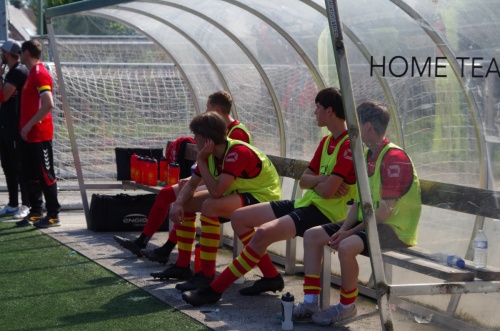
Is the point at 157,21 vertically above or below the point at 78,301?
above

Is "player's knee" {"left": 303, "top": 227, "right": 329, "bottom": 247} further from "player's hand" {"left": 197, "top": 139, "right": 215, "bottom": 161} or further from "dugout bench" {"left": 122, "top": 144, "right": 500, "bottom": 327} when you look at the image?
"player's hand" {"left": 197, "top": 139, "right": 215, "bottom": 161}

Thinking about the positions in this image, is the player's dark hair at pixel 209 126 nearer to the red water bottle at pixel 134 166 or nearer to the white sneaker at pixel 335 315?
the white sneaker at pixel 335 315

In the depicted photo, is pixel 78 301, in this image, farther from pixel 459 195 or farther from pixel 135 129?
pixel 135 129

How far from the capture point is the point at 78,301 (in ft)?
19.6

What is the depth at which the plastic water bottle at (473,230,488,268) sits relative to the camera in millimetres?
4508

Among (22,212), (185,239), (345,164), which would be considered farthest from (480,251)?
(22,212)

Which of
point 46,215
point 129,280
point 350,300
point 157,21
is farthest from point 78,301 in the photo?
point 157,21

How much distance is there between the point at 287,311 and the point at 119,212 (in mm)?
3703

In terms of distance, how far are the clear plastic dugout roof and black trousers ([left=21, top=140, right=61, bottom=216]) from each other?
33 centimetres

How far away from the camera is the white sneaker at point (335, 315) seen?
5.36 metres

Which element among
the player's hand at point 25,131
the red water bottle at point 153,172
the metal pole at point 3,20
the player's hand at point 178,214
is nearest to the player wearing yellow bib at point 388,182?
the player's hand at point 178,214

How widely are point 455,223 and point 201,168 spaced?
1971 millimetres

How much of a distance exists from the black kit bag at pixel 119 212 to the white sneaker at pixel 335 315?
363 cm

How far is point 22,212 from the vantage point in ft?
31.1
